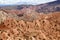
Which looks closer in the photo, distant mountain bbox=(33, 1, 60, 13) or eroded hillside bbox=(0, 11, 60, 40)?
eroded hillside bbox=(0, 11, 60, 40)

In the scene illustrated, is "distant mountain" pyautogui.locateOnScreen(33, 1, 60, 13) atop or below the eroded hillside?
below

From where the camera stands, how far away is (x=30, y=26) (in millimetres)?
13922

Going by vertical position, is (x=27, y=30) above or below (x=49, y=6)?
above

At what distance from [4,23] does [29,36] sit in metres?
2.89

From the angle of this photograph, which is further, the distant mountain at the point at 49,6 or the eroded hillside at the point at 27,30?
the distant mountain at the point at 49,6

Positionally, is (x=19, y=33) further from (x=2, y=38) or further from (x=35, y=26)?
(x=35, y=26)

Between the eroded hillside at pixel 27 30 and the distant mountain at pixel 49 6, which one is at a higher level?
the eroded hillside at pixel 27 30

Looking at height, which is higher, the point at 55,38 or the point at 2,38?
the point at 2,38

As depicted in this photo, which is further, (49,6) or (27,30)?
(49,6)

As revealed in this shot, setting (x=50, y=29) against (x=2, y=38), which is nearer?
(x=2, y=38)

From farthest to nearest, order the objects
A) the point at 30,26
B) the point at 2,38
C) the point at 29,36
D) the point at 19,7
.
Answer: the point at 19,7 → the point at 30,26 → the point at 29,36 → the point at 2,38

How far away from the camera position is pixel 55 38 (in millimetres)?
12656

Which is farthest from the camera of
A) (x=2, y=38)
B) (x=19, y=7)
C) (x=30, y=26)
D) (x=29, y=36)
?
(x=19, y=7)

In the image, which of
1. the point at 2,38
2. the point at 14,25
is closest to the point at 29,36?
the point at 2,38
